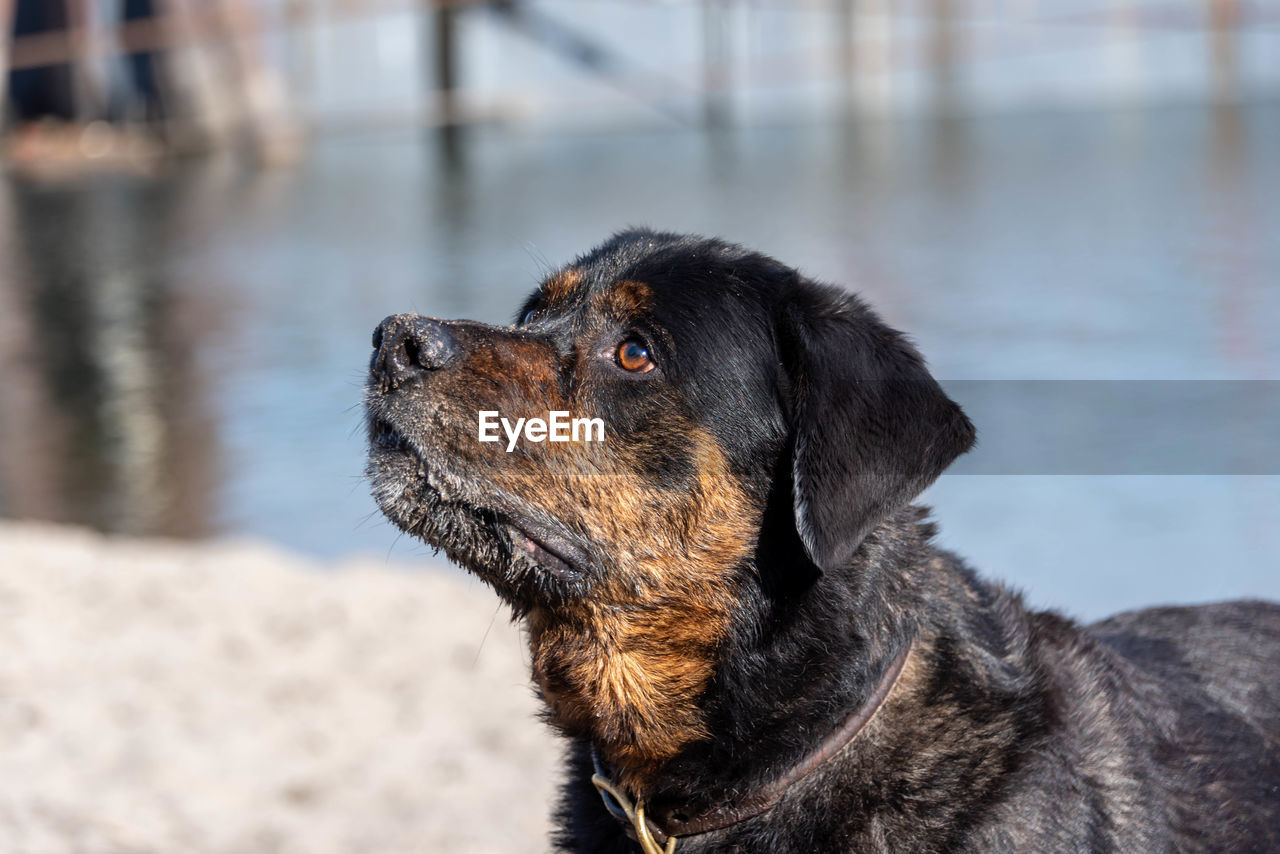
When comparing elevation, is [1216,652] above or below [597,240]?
above

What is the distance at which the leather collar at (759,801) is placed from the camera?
3.19 m

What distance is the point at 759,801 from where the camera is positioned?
10.5ft

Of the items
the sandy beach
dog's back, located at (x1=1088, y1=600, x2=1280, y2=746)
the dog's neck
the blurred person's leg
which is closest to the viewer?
the dog's neck

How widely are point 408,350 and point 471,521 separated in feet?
1.33

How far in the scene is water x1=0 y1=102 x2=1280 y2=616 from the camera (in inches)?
303

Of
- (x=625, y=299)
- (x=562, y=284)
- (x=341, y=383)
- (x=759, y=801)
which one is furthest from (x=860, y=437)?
(x=341, y=383)

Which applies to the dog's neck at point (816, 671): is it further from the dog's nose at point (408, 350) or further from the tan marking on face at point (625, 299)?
the dog's nose at point (408, 350)

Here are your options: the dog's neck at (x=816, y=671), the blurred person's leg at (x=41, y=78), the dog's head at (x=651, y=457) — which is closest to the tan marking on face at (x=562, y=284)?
the dog's head at (x=651, y=457)

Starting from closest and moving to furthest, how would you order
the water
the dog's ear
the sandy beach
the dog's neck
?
the dog's ear < the dog's neck < the sandy beach < the water

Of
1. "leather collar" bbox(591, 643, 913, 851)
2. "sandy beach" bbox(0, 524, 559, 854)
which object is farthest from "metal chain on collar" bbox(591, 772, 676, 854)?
"sandy beach" bbox(0, 524, 559, 854)

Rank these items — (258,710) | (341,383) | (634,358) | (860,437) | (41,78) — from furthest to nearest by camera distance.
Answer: (41,78)
(341,383)
(258,710)
(634,358)
(860,437)

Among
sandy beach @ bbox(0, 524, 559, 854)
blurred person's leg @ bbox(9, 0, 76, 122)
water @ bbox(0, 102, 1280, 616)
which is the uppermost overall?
blurred person's leg @ bbox(9, 0, 76, 122)

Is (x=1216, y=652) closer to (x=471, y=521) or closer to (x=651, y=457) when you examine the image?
(x=651, y=457)

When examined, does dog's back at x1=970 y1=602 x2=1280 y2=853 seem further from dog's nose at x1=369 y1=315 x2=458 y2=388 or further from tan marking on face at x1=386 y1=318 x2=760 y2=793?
dog's nose at x1=369 y1=315 x2=458 y2=388
